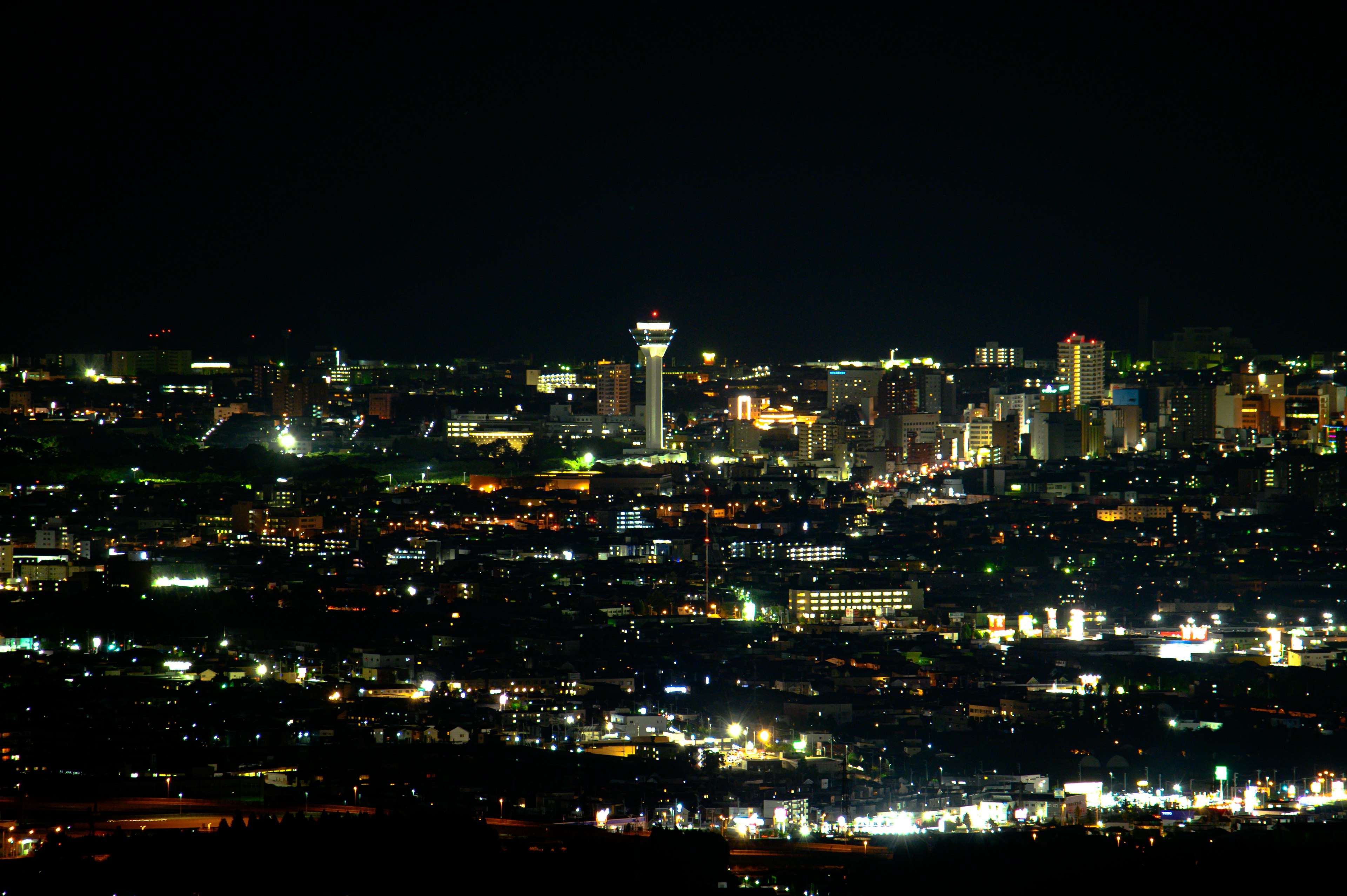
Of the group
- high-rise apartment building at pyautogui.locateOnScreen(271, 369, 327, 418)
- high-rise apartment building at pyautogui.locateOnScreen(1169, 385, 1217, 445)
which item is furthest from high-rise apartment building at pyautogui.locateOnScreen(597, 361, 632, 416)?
high-rise apartment building at pyautogui.locateOnScreen(1169, 385, 1217, 445)

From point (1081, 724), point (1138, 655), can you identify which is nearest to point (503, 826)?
point (1081, 724)

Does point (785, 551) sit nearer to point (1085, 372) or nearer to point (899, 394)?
point (899, 394)

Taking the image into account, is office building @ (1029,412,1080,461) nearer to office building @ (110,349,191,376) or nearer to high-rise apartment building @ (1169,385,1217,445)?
high-rise apartment building @ (1169,385,1217,445)

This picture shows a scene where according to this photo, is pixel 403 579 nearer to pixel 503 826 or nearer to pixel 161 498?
pixel 161 498

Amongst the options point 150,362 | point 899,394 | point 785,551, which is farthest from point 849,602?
point 150,362

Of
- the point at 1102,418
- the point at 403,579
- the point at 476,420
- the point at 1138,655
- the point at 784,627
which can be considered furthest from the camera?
the point at 476,420

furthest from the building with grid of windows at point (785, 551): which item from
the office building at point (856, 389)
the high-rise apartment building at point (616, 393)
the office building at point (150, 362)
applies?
the high-rise apartment building at point (616, 393)

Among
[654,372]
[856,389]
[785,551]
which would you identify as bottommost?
[785,551]
